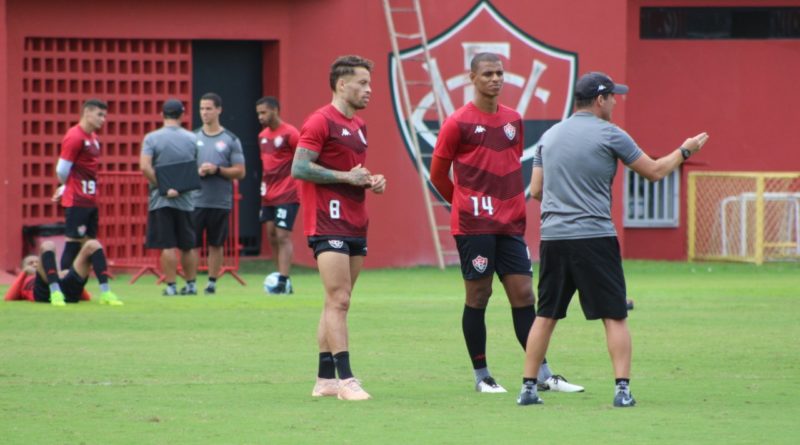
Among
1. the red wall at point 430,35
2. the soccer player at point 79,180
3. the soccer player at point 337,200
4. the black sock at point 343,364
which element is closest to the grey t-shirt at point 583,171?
the soccer player at point 337,200

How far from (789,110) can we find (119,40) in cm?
1124

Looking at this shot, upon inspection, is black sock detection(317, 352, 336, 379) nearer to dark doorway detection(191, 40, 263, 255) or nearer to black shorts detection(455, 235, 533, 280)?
black shorts detection(455, 235, 533, 280)

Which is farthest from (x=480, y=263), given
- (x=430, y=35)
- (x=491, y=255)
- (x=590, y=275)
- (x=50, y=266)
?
(x=430, y=35)

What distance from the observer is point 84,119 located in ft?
57.7

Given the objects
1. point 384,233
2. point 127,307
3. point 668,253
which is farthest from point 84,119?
point 668,253

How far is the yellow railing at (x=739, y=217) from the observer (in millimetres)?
25422

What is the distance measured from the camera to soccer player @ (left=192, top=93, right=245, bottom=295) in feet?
62.0

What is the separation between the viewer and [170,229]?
1833 centimetres

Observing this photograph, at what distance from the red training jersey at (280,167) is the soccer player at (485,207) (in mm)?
8375

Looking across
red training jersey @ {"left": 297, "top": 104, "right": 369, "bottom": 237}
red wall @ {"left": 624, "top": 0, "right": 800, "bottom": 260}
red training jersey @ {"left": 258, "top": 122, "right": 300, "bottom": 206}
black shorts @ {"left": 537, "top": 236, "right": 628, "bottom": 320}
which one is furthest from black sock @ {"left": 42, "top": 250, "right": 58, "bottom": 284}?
red wall @ {"left": 624, "top": 0, "right": 800, "bottom": 260}

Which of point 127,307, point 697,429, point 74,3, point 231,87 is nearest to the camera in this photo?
point 697,429

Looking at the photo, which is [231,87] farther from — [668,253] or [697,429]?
[697,429]

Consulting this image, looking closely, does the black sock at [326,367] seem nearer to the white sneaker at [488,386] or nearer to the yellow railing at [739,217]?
the white sneaker at [488,386]

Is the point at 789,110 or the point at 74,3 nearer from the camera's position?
the point at 74,3
